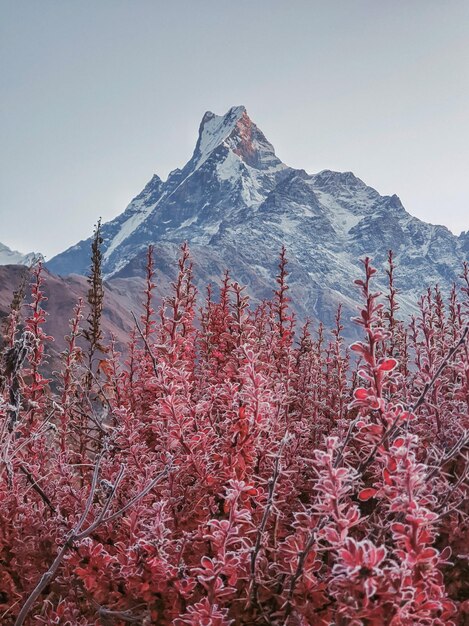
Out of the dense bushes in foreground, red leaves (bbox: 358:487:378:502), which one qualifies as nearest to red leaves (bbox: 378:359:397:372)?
the dense bushes in foreground

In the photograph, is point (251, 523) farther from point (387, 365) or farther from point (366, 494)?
point (387, 365)

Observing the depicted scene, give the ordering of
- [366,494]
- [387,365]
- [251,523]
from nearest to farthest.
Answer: [366,494] < [387,365] < [251,523]

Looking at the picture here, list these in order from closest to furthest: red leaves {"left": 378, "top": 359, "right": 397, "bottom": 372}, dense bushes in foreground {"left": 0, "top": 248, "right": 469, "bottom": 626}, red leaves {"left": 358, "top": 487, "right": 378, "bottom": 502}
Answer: dense bushes in foreground {"left": 0, "top": 248, "right": 469, "bottom": 626}, red leaves {"left": 358, "top": 487, "right": 378, "bottom": 502}, red leaves {"left": 378, "top": 359, "right": 397, "bottom": 372}

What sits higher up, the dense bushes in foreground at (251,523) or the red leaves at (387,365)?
the red leaves at (387,365)

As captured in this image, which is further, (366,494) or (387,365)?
(387,365)

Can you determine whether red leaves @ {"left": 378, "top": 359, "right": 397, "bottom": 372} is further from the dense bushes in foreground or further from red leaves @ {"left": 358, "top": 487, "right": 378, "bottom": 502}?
red leaves @ {"left": 358, "top": 487, "right": 378, "bottom": 502}

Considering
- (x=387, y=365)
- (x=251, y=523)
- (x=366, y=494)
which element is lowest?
(x=251, y=523)

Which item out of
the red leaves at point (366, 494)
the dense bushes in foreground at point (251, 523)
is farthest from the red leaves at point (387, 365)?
the red leaves at point (366, 494)

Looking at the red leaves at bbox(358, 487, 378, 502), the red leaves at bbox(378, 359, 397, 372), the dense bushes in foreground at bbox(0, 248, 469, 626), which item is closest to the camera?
the dense bushes in foreground at bbox(0, 248, 469, 626)

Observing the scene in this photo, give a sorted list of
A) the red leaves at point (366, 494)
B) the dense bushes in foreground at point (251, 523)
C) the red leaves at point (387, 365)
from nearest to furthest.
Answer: the dense bushes in foreground at point (251, 523) < the red leaves at point (366, 494) < the red leaves at point (387, 365)

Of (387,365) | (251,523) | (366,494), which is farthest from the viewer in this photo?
A: (251,523)

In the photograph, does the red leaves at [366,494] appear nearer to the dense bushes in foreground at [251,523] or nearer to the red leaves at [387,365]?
the dense bushes in foreground at [251,523]

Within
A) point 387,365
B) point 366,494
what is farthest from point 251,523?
point 387,365

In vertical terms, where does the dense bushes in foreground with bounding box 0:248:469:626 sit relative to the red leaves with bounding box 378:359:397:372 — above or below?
below
